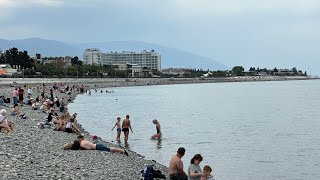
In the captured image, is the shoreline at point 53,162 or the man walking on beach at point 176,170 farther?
the man walking on beach at point 176,170

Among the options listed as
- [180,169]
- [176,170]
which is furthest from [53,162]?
[180,169]

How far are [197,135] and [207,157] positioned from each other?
1024 cm

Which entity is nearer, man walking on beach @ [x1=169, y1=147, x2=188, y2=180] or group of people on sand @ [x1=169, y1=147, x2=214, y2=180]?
Result: group of people on sand @ [x1=169, y1=147, x2=214, y2=180]

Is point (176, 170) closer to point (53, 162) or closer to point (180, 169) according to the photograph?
point (180, 169)

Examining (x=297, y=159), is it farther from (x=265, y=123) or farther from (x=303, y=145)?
(x=265, y=123)

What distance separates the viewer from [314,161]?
23125 millimetres

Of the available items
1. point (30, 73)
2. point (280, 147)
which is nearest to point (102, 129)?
point (280, 147)

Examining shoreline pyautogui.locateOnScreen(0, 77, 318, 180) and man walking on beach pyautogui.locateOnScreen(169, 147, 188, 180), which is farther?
man walking on beach pyautogui.locateOnScreen(169, 147, 188, 180)

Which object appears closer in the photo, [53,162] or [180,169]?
[180,169]

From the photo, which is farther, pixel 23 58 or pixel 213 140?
pixel 23 58

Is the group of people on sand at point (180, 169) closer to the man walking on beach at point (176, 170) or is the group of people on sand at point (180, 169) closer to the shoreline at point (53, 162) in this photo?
the man walking on beach at point (176, 170)

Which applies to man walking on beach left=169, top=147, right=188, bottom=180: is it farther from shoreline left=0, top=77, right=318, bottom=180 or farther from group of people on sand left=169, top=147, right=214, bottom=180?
shoreline left=0, top=77, right=318, bottom=180

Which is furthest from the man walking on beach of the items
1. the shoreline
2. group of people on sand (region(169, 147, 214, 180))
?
the shoreline

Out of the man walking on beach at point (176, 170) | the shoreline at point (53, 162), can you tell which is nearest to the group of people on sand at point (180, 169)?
the man walking on beach at point (176, 170)
